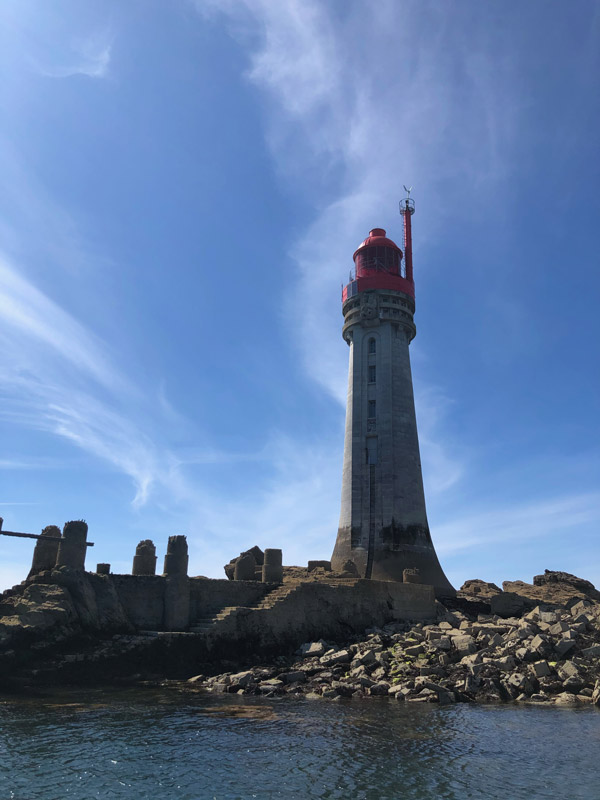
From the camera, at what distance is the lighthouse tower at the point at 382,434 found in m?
37.5

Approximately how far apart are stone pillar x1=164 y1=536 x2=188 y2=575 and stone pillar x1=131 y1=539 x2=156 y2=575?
1206 mm

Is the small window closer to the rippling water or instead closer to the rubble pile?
the rubble pile

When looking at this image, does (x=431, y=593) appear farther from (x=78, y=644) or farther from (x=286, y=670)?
(x=78, y=644)

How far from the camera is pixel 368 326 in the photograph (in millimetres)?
42219

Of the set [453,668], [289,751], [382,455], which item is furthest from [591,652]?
[382,455]

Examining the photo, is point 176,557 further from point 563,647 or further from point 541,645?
point 563,647

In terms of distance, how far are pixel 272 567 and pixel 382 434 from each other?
47.5 ft

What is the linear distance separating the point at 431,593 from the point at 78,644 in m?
17.6

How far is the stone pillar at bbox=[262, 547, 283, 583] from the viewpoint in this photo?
27.8 m

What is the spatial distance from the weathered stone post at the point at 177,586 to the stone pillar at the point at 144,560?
1229 mm

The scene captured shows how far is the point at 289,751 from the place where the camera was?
42.5 ft

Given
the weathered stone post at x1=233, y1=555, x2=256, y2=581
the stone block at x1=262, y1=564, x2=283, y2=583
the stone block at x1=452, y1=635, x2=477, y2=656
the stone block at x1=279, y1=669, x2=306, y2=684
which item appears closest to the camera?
the stone block at x1=279, y1=669, x2=306, y2=684

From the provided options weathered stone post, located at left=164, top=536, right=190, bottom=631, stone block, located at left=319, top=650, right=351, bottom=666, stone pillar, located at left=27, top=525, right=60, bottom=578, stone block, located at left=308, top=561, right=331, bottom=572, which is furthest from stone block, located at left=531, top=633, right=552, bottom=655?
stone pillar, located at left=27, top=525, right=60, bottom=578

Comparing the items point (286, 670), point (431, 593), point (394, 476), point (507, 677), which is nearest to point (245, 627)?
point (286, 670)
